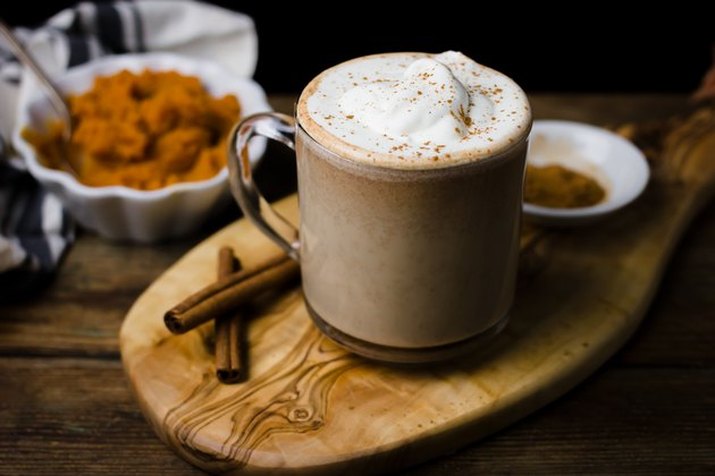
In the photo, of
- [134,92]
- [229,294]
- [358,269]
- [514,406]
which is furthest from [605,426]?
[134,92]

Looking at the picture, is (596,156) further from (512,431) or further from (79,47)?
(79,47)

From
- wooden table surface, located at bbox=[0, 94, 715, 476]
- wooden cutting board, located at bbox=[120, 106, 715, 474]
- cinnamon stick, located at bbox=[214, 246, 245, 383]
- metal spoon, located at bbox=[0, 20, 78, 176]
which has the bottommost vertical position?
wooden table surface, located at bbox=[0, 94, 715, 476]

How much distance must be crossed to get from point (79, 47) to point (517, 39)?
1.17 metres

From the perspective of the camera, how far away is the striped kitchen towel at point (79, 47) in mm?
1346

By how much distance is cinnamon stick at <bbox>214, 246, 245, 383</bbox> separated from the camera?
0.98m

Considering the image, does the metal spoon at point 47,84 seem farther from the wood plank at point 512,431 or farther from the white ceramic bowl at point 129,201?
the wood plank at point 512,431

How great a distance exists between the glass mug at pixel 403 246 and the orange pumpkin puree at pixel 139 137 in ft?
1.03

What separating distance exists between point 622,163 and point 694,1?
1.23 meters

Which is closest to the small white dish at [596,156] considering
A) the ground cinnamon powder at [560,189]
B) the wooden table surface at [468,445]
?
the ground cinnamon powder at [560,189]

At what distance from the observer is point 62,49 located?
63.8 inches

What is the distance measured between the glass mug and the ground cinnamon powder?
27 cm

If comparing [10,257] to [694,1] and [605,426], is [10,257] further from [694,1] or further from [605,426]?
[694,1]

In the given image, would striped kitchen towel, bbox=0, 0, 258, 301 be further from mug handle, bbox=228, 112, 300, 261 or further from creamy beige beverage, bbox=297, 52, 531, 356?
creamy beige beverage, bbox=297, 52, 531, 356

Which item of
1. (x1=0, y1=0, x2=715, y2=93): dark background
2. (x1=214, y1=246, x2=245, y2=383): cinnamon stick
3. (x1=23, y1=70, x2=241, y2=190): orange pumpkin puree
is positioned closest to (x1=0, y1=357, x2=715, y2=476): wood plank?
(x1=214, y1=246, x2=245, y2=383): cinnamon stick
